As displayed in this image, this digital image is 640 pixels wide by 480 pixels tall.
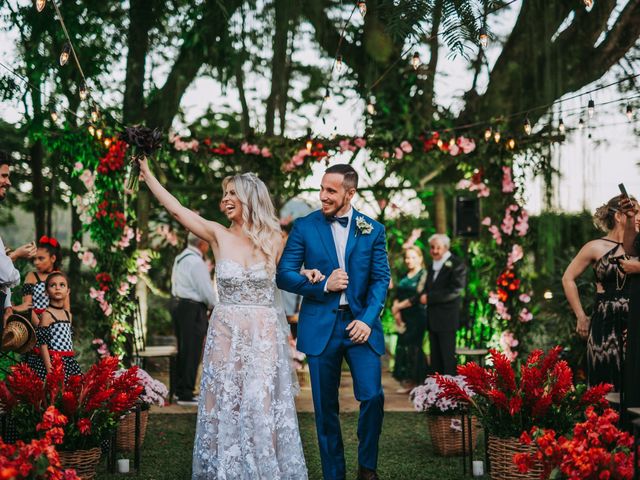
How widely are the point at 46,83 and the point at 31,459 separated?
28.2 feet

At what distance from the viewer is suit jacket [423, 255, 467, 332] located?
29.2ft

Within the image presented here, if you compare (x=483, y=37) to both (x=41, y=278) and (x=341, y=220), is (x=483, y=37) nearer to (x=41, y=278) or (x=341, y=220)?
(x=341, y=220)

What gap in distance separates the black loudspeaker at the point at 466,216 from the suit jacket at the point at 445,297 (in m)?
2.20

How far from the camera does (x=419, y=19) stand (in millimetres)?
5172

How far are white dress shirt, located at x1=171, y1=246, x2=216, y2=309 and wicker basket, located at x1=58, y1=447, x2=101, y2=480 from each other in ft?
15.6

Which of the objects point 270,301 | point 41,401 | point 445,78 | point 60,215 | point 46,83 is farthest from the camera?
point 60,215

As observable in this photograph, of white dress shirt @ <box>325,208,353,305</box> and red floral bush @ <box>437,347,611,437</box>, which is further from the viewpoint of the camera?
white dress shirt @ <box>325,208,353,305</box>

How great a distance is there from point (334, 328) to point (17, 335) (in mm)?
1802

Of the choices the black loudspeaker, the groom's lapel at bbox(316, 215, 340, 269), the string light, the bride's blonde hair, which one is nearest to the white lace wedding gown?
the bride's blonde hair

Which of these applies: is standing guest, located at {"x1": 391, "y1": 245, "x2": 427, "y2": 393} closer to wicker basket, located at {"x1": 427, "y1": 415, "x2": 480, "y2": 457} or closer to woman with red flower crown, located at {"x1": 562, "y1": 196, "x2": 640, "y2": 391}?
wicker basket, located at {"x1": 427, "y1": 415, "x2": 480, "y2": 457}

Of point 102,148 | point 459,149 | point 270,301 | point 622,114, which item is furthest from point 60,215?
point 270,301

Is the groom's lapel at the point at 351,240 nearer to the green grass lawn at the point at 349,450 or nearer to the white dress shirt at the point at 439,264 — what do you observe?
the green grass lawn at the point at 349,450

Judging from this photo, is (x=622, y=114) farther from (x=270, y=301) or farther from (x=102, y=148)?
(x=270, y=301)

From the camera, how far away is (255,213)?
4.94 meters
